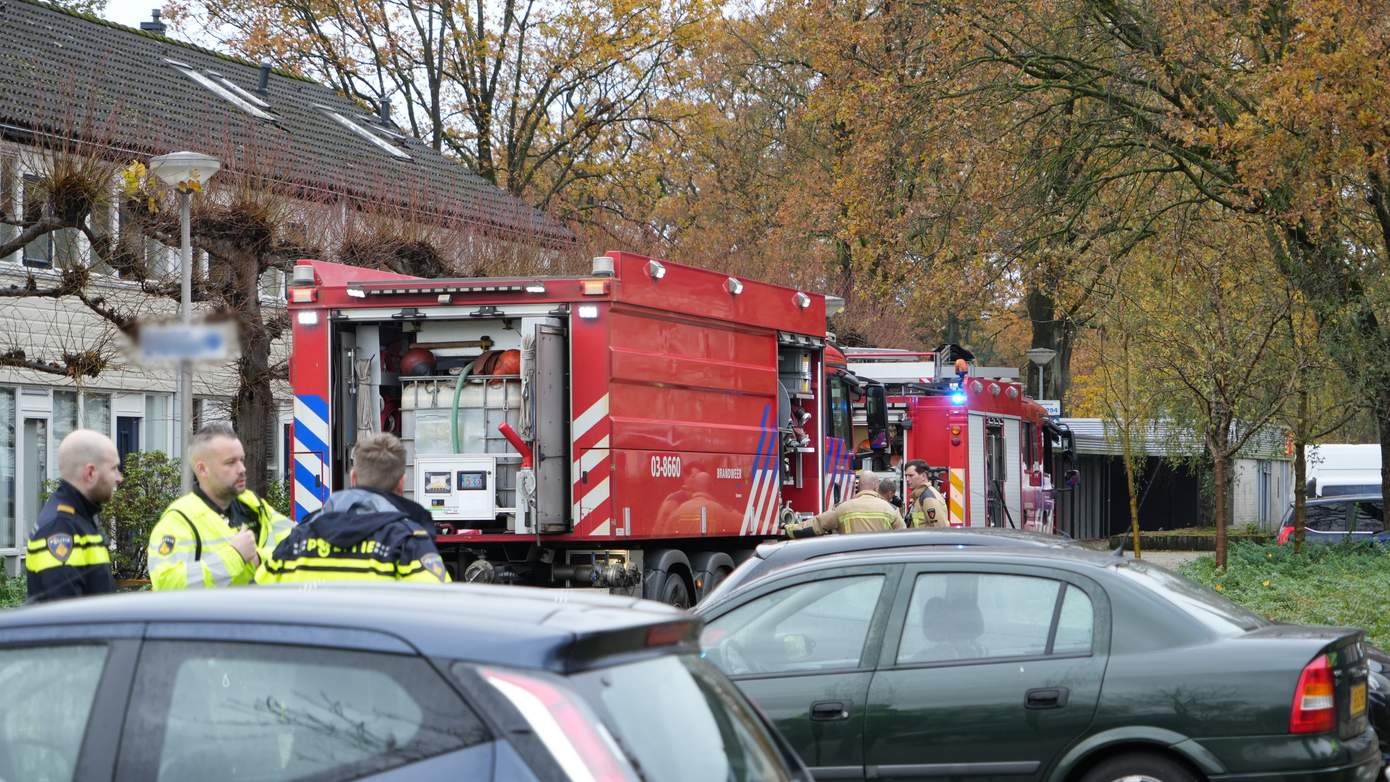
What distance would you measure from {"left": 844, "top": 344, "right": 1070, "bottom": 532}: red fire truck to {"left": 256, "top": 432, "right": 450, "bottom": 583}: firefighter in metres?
15.0

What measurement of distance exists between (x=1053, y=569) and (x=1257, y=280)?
1546 centimetres

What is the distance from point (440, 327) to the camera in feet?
45.6

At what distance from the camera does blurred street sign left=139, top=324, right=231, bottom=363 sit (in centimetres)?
359

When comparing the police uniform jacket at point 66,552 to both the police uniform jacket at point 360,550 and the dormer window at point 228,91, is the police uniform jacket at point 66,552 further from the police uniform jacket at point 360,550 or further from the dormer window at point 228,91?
the dormer window at point 228,91

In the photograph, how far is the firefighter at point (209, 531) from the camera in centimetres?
651

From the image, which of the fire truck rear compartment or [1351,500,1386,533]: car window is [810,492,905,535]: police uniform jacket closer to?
the fire truck rear compartment

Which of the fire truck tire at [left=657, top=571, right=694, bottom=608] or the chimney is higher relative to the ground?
the chimney

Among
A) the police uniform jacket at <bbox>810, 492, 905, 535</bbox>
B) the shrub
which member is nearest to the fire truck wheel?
the police uniform jacket at <bbox>810, 492, 905, 535</bbox>

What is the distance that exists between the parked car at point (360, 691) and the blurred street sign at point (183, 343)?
0.56 meters

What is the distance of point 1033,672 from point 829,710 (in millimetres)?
807

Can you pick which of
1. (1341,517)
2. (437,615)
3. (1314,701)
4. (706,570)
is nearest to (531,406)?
(706,570)

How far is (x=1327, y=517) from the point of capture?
81.5 ft

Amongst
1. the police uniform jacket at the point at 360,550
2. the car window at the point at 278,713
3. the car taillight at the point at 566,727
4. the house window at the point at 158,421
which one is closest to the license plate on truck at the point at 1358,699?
the police uniform jacket at the point at 360,550

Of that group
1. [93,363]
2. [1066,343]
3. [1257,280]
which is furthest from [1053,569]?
[1066,343]
